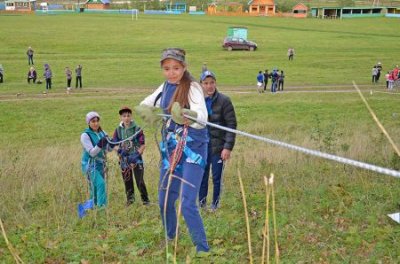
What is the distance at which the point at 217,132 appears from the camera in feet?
→ 19.5

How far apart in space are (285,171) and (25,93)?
18.6 m

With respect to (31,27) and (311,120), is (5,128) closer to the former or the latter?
(311,120)

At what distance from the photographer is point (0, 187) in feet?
22.2

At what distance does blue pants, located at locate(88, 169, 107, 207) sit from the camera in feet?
19.7

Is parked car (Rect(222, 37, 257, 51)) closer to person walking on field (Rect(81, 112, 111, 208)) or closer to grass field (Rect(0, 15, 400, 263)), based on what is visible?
grass field (Rect(0, 15, 400, 263))

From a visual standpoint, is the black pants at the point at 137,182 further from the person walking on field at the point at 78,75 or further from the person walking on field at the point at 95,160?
the person walking on field at the point at 78,75

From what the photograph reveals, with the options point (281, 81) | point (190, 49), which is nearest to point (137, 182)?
point (281, 81)

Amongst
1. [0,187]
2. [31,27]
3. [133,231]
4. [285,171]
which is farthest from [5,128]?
[31,27]

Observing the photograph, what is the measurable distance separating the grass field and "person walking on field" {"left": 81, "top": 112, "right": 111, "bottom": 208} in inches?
14.0

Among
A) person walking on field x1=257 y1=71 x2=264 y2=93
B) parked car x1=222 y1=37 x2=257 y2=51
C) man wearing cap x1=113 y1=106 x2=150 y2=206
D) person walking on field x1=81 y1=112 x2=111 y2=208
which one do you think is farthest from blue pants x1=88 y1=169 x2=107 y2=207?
parked car x1=222 y1=37 x2=257 y2=51

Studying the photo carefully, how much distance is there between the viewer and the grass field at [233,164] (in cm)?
423

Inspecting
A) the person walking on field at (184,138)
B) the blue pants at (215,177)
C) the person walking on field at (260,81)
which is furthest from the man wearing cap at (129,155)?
the person walking on field at (260,81)

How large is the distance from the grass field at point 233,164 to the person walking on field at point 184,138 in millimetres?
355

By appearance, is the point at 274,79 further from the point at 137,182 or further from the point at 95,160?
the point at 95,160
